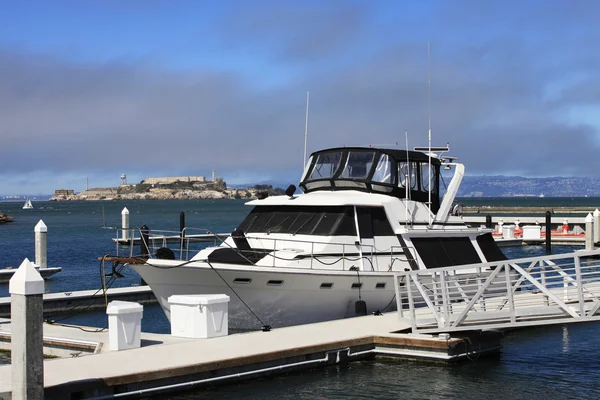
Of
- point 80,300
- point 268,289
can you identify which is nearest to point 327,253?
point 268,289

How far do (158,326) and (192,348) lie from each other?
24.0ft

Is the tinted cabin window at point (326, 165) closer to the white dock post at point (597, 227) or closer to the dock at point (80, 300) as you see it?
the dock at point (80, 300)

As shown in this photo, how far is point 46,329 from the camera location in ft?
51.2

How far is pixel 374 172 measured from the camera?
19.4 meters

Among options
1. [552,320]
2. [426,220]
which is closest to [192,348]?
[552,320]

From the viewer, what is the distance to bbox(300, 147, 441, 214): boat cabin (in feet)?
63.5

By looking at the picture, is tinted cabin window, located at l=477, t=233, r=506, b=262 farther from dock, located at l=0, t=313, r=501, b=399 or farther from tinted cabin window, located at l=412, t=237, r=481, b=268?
dock, located at l=0, t=313, r=501, b=399

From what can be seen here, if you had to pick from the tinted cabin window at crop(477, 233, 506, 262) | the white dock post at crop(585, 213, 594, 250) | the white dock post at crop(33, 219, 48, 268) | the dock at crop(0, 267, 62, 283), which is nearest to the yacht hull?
the tinted cabin window at crop(477, 233, 506, 262)

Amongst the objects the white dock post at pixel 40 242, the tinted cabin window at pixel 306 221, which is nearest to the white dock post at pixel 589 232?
the tinted cabin window at pixel 306 221

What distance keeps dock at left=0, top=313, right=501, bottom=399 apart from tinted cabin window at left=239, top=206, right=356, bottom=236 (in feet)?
7.37

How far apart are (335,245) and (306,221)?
98cm

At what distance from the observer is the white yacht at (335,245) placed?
16250 millimetres

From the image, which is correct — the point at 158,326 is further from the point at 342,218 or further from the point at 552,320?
the point at 552,320

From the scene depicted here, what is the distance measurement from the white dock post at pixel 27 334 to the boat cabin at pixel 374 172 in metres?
10.4
